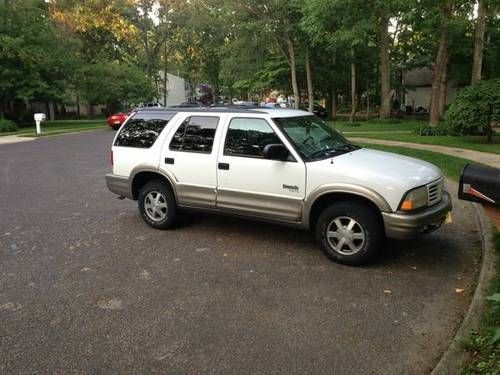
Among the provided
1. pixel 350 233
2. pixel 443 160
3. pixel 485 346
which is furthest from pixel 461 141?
pixel 485 346

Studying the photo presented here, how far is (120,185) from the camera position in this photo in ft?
21.8

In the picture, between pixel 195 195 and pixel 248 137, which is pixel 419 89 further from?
pixel 195 195

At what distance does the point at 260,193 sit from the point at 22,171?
30.0 ft

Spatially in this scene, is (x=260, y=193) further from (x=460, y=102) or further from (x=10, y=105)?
(x=10, y=105)

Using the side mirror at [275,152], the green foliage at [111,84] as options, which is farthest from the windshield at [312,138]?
the green foliage at [111,84]

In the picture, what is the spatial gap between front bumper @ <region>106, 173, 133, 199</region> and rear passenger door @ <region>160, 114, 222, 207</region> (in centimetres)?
78

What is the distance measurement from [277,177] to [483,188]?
2.13 meters

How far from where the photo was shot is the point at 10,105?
33781 mm

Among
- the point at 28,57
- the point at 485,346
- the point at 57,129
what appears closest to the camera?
the point at 485,346

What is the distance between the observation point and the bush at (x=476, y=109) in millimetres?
13492

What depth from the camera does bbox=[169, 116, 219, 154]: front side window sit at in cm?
584

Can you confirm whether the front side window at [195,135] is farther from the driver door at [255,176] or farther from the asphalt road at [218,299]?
the asphalt road at [218,299]

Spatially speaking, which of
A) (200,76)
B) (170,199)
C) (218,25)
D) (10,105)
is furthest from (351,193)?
(200,76)

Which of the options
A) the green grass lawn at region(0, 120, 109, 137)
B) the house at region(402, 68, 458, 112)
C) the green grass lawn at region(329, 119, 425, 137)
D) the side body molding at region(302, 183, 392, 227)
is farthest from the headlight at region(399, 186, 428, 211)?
the house at region(402, 68, 458, 112)
